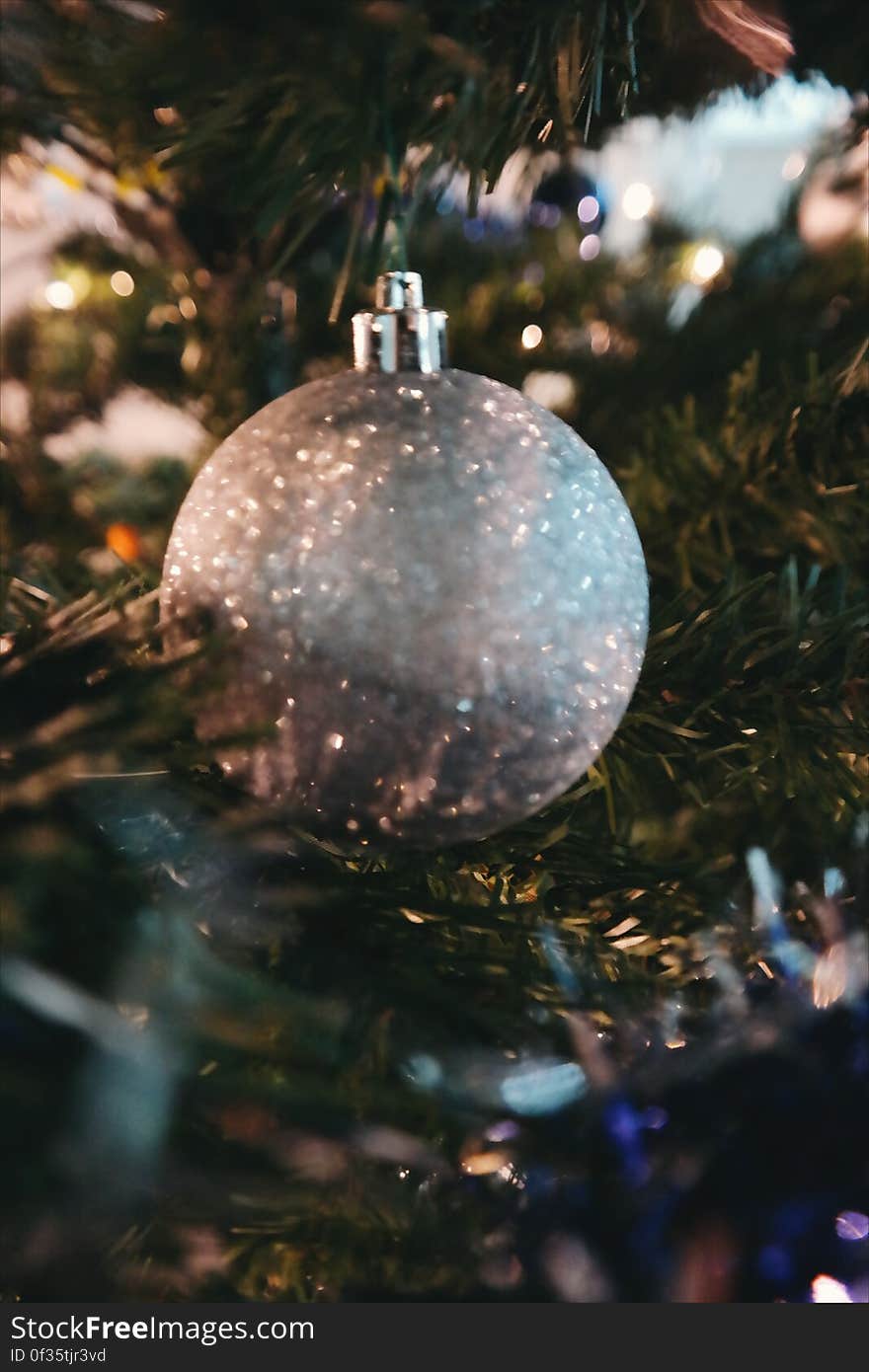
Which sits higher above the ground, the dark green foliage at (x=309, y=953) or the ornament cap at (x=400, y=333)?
the ornament cap at (x=400, y=333)

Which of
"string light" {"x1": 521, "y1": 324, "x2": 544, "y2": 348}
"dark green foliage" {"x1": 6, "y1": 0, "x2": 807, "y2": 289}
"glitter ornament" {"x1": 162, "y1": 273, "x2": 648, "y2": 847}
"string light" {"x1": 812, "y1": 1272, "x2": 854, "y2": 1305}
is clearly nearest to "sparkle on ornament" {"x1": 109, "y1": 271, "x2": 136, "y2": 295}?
"string light" {"x1": 521, "y1": 324, "x2": 544, "y2": 348}

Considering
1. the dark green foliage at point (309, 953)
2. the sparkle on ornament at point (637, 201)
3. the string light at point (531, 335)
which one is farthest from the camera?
the sparkle on ornament at point (637, 201)

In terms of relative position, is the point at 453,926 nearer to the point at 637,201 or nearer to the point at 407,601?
the point at 407,601

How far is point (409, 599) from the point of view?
0.77 feet

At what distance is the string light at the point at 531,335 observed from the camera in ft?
2.05

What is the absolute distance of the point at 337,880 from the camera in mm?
243

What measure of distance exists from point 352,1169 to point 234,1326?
7 centimetres

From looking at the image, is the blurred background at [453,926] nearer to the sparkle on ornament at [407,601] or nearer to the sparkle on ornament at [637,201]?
the sparkle on ornament at [407,601]

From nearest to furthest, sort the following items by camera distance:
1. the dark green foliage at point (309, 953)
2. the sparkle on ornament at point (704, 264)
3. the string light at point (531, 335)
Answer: the dark green foliage at point (309, 953)
the string light at point (531, 335)
the sparkle on ornament at point (704, 264)

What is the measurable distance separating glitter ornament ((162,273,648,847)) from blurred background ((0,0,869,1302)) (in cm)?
2

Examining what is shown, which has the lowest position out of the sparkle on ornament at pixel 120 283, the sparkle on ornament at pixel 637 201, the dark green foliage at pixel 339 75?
the sparkle on ornament at pixel 637 201

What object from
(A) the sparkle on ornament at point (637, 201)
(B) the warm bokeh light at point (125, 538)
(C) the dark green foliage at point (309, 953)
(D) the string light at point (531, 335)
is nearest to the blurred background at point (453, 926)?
(C) the dark green foliage at point (309, 953)

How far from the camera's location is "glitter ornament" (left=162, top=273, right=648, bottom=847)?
0.24m

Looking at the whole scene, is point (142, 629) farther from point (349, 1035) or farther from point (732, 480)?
point (732, 480)
